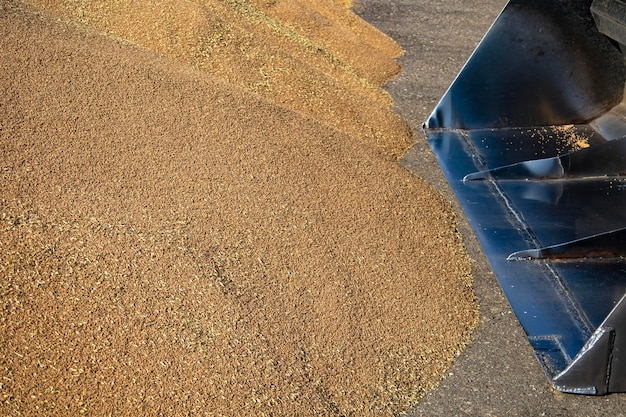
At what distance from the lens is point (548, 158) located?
4.67 m

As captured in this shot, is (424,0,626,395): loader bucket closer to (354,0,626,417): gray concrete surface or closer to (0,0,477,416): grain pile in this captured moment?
(354,0,626,417): gray concrete surface

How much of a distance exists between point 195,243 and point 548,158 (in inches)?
93.4

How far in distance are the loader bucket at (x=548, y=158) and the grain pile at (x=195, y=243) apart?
1.11 ft

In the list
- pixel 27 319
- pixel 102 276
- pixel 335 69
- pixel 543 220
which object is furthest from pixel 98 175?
pixel 335 69

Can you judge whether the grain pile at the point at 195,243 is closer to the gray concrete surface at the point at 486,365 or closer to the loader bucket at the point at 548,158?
the gray concrete surface at the point at 486,365

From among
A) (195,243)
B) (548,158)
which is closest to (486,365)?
(195,243)

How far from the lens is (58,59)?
12.9 feet

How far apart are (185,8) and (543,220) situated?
8.49 feet

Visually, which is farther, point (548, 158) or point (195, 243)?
point (548, 158)

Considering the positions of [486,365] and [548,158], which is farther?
[548,158]

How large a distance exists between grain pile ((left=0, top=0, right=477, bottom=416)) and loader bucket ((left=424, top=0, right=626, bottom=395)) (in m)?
0.34

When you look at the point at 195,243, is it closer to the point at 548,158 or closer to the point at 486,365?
the point at 486,365

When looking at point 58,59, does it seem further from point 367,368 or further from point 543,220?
point 543,220

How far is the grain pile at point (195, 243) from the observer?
8.75ft
